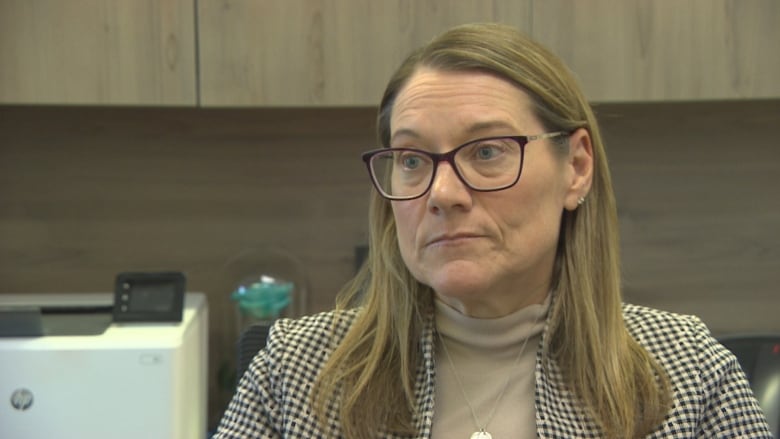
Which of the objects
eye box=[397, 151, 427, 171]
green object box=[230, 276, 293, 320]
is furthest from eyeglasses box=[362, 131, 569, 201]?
green object box=[230, 276, 293, 320]

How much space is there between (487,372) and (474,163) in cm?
30

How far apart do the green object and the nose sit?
1.10 meters

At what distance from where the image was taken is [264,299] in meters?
2.08

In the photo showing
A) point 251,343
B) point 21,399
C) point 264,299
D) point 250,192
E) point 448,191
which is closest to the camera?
point 448,191

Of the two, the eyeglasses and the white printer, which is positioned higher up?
the eyeglasses

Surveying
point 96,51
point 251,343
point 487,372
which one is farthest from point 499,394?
point 96,51

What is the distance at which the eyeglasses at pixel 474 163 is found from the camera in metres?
1.06

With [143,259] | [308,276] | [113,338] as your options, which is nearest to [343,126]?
[308,276]

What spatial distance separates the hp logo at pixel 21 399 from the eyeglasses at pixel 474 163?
90cm

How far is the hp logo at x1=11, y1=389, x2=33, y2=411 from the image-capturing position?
160 centimetres

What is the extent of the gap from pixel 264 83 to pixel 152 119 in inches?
19.1

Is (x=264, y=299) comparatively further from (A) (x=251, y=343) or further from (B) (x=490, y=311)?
(B) (x=490, y=311)

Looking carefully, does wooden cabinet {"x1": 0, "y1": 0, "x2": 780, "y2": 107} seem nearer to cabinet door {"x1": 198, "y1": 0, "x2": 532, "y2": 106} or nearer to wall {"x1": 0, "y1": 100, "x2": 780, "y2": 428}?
cabinet door {"x1": 198, "y1": 0, "x2": 532, "y2": 106}

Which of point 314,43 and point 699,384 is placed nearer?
point 699,384
